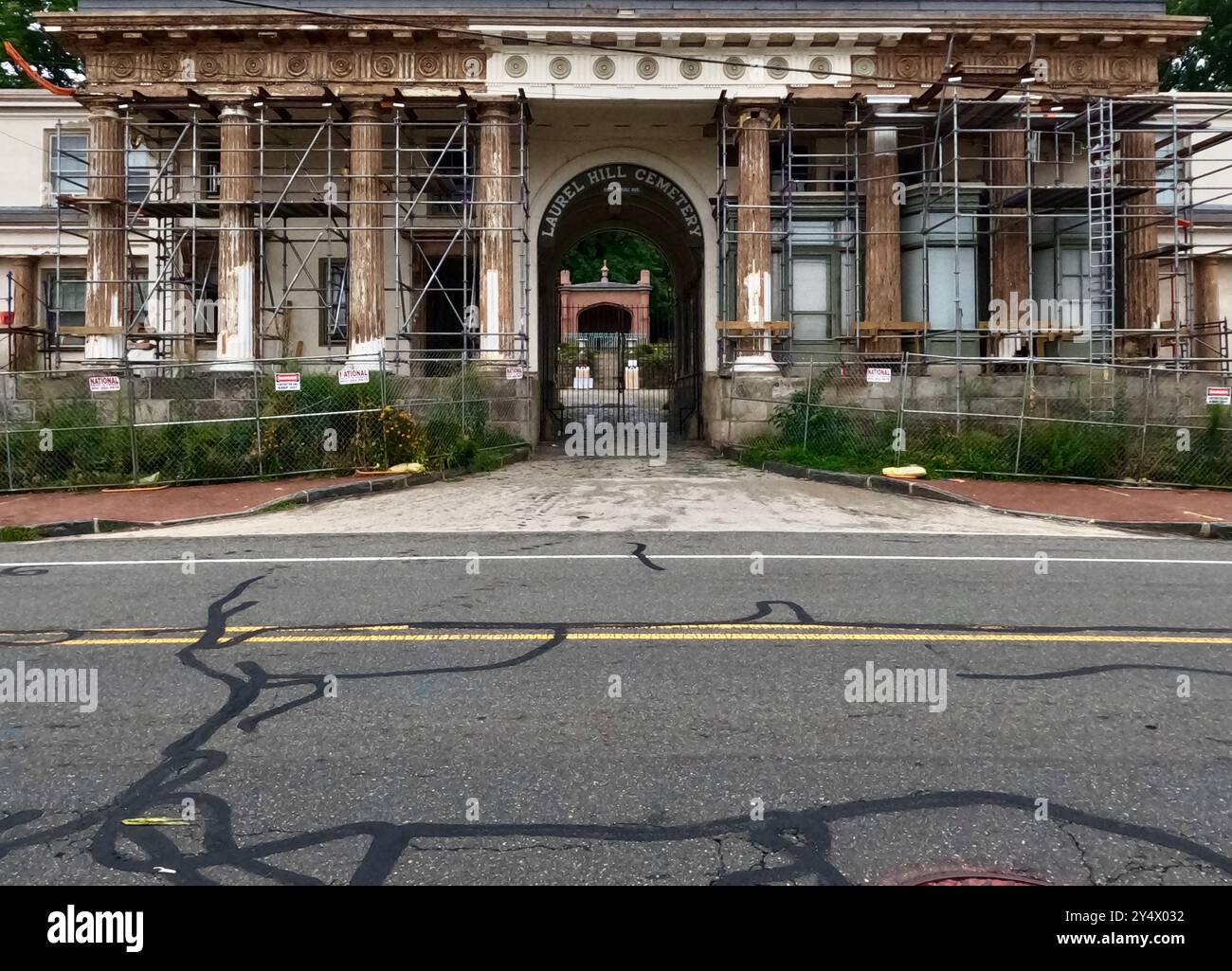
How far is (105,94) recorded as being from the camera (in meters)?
21.1

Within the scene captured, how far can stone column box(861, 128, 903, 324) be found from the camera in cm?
2131

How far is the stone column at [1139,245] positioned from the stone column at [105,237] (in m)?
22.1

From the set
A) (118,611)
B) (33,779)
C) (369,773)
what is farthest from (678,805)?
(118,611)

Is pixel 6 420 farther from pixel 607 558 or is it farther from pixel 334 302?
pixel 607 558

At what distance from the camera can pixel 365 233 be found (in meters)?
21.1

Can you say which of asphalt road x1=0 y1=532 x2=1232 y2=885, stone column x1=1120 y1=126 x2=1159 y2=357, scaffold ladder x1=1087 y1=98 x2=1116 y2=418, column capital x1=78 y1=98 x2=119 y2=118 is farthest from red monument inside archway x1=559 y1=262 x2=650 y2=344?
asphalt road x1=0 y1=532 x2=1232 y2=885

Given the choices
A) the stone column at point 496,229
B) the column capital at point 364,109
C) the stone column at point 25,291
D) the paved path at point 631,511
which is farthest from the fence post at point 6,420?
the stone column at point 25,291

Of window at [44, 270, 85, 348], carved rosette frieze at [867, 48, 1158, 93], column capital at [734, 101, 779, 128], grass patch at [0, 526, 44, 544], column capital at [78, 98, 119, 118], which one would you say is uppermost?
carved rosette frieze at [867, 48, 1158, 93]

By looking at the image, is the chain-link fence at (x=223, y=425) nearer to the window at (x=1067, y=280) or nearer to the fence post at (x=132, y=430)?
the fence post at (x=132, y=430)

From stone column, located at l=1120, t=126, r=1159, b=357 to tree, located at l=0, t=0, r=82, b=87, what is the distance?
3655 cm

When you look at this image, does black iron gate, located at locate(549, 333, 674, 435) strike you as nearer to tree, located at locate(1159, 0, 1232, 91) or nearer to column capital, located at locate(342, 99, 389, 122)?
column capital, located at locate(342, 99, 389, 122)

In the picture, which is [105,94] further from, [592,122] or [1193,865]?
[1193,865]

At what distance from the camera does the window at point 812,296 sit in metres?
22.7

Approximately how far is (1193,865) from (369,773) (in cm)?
321
